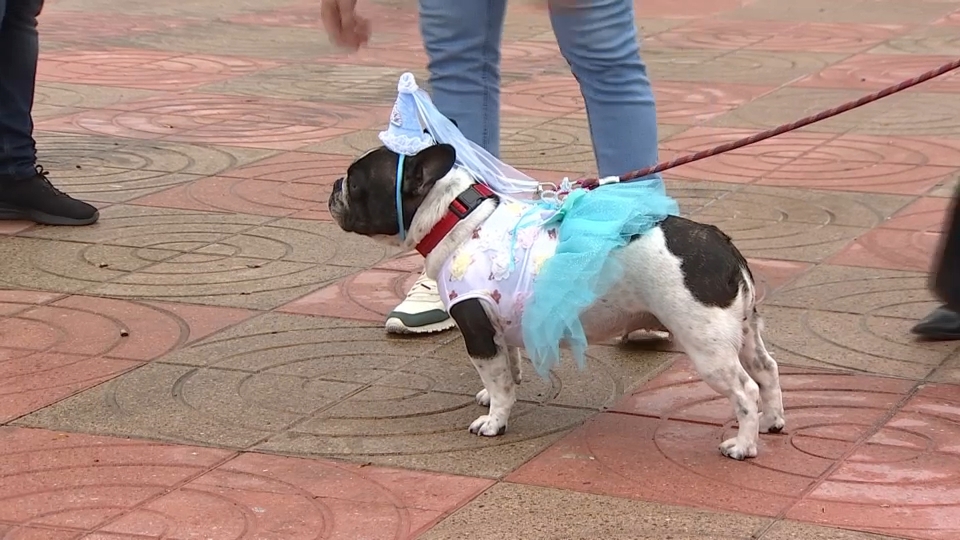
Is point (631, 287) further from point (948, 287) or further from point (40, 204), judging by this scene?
point (40, 204)

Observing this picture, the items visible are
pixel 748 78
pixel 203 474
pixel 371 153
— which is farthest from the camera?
pixel 748 78

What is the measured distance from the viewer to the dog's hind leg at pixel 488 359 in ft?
13.0

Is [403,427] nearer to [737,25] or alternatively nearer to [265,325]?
[265,325]

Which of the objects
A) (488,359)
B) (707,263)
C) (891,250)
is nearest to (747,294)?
(707,263)

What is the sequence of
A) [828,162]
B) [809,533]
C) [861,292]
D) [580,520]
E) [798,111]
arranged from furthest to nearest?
[798,111] → [828,162] → [861,292] → [580,520] → [809,533]

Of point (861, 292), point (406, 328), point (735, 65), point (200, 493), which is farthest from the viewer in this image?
point (735, 65)

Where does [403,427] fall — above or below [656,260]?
below

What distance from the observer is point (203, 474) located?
380cm

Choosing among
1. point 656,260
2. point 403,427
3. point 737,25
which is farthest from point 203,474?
point 737,25

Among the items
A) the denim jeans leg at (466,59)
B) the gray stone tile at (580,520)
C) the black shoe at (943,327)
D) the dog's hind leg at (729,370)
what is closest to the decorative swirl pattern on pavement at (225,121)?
the denim jeans leg at (466,59)

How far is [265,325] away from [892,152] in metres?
3.60

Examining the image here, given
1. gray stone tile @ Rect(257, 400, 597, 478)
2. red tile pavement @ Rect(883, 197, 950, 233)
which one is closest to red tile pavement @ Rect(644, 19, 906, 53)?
red tile pavement @ Rect(883, 197, 950, 233)

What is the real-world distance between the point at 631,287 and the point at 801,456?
62 cm

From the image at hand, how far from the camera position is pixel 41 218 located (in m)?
6.21
